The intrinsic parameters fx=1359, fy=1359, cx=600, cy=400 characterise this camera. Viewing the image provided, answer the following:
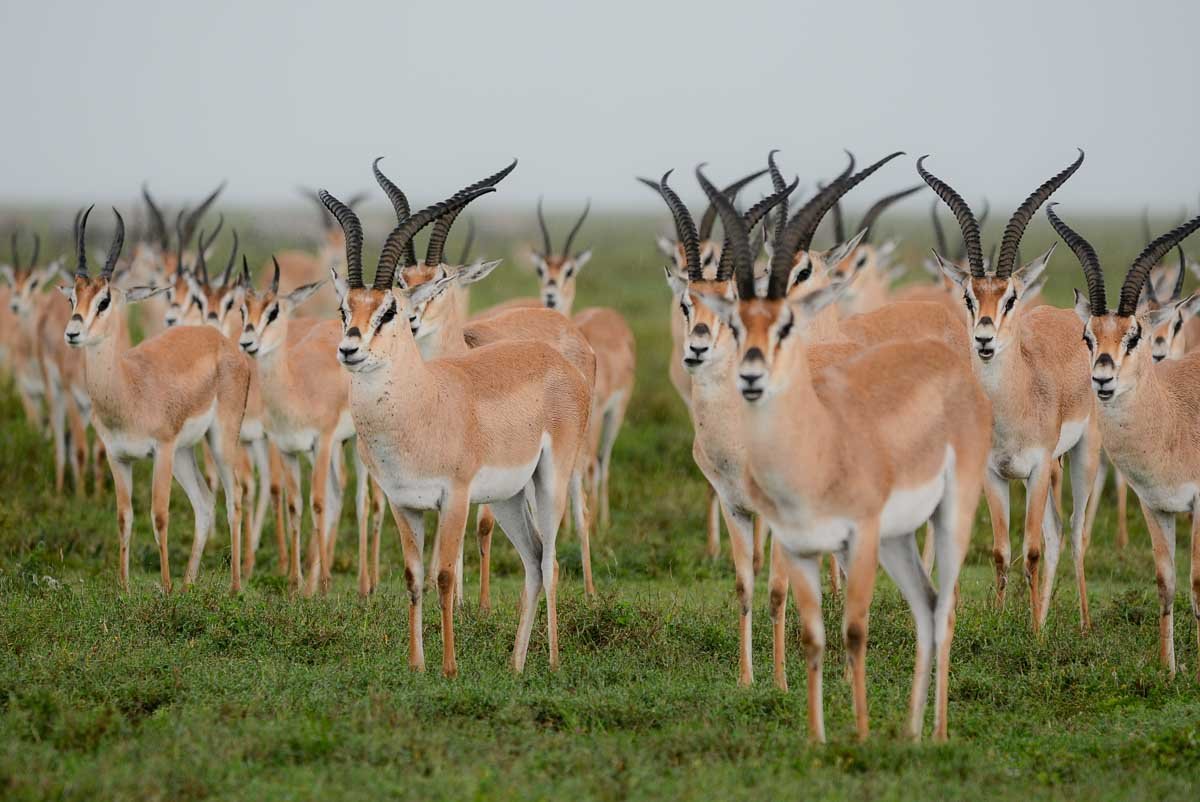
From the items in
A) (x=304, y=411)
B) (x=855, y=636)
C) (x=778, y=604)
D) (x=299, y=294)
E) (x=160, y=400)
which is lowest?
(x=778, y=604)

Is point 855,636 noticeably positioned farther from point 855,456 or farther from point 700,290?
point 700,290

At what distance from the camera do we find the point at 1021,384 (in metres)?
8.24

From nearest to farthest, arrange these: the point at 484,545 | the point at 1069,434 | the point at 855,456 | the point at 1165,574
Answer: the point at 855,456, the point at 1165,574, the point at 1069,434, the point at 484,545

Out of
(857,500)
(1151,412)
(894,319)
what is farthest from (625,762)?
(894,319)

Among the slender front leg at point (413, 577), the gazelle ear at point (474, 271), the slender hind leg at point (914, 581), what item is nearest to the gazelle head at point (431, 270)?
the gazelle ear at point (474, 271)

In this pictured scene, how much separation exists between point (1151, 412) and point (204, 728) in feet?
17.1

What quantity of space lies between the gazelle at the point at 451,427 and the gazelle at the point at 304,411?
2304 millimetres

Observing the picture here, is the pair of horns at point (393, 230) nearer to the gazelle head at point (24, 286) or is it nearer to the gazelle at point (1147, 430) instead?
the gazelle at point (1147, 430)

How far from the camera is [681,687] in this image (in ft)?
21.9

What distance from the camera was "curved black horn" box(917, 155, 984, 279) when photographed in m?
8.35

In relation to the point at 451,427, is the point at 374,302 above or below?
above

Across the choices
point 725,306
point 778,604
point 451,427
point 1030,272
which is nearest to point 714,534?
point 1030,272

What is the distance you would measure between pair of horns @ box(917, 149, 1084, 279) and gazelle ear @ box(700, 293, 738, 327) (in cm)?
303

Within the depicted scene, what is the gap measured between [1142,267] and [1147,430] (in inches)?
39.7
